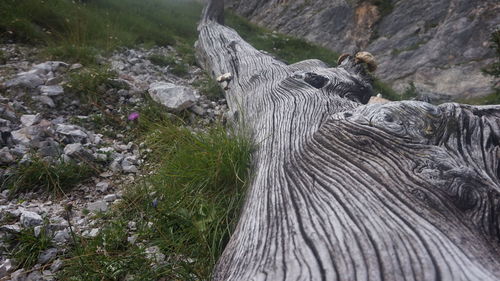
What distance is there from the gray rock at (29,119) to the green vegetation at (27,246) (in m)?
1.99

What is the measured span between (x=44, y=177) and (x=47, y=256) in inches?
43.8

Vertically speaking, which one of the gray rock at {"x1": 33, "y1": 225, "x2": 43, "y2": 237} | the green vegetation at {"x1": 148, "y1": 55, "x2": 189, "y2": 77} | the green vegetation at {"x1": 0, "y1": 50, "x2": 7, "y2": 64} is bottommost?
the green vegetation at {"x1": 0, "y1": 50, "x2": 7, "y2": 64}

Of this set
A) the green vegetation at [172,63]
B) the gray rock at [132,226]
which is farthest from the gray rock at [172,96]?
the gray rock at [132,226]

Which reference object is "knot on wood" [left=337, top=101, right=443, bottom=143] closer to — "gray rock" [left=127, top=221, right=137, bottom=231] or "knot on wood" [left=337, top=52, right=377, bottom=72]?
"gray rock" [left=127, top=221, right=137, bottom=231]

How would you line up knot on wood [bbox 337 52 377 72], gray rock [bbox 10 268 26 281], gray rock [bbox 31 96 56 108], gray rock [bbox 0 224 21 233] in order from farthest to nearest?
knot on wood [bbox 337 52 377 72] → gray rock [bbox 31 96 56 108] → gray rock [bbox 0 224 21 233] → gray rock [bbox 10 268 26 281]

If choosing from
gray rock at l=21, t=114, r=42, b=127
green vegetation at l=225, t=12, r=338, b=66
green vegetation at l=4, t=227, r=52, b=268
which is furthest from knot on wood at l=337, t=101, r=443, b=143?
green vegetation at l=225, t=12, r=338, b=66

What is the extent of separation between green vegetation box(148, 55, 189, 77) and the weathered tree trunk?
15.4ft

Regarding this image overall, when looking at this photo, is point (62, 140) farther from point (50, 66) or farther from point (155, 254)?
point (50, 66)

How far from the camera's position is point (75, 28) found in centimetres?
715

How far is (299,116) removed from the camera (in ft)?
10.2

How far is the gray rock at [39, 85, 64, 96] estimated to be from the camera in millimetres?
4508

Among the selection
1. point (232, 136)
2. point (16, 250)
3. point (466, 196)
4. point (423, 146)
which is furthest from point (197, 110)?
point (466, 196)

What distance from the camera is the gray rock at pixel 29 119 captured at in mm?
3800

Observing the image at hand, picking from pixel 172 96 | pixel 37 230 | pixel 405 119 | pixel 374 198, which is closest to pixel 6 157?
pixel 37 230
